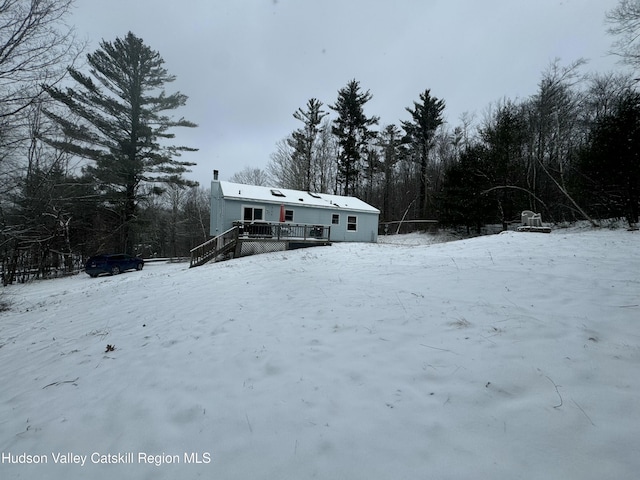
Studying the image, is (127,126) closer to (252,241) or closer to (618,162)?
(252,241)

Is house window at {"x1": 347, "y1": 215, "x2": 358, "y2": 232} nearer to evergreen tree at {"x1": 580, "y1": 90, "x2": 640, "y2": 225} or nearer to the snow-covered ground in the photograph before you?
evergreen tree at {"x1": 580, "y1": 90, "x2": 640, "y2": 225}

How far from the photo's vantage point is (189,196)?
34562 mm

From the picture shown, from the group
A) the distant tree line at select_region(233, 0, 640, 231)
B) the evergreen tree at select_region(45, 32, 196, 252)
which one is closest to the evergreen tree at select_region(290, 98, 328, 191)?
the distant tree line at select_region(233, 0, 640, 231)

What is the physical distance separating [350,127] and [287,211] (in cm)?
1551

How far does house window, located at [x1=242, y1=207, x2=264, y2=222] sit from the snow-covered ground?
11249mm

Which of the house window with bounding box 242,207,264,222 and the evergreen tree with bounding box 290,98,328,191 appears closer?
the house window with bounding box 242,207,264,222

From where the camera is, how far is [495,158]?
19.0m

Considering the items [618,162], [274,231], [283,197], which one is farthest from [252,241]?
[618,162]

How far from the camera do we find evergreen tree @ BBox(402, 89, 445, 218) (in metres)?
25.4

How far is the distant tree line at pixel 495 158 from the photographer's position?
12625 millimetres

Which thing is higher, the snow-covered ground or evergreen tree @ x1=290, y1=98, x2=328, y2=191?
evergreen tree @ x1=290, y1=98, x2=328, y2=191

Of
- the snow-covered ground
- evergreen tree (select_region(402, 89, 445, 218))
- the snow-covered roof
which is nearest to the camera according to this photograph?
the snow-covered ground

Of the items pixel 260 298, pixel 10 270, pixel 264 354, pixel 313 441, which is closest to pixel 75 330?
pixel 260 298

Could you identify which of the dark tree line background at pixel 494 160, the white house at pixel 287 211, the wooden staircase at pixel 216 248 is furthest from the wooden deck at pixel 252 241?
the dark tree line background at pixel 494 160
